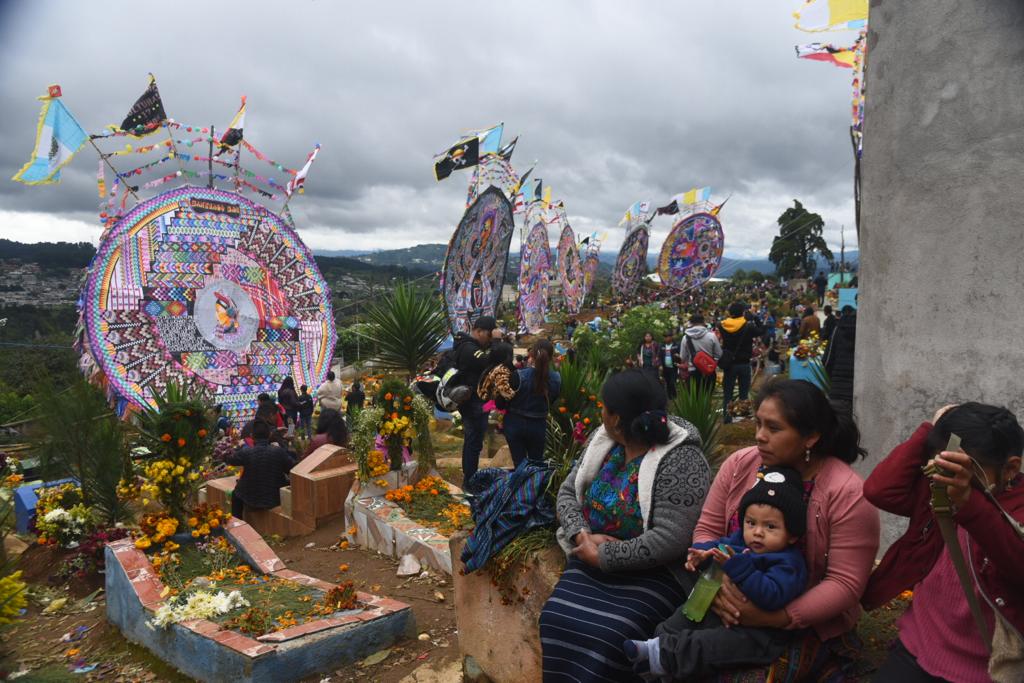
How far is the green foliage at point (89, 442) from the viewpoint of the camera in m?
6.25

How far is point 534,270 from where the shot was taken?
2086cm

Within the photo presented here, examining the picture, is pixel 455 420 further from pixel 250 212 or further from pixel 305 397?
pixel 250 212

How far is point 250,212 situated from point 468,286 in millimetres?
5773

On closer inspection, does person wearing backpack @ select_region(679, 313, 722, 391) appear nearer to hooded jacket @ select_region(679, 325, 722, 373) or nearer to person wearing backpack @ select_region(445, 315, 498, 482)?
hooded jacket @ select_region(679, 325, 722, 373)

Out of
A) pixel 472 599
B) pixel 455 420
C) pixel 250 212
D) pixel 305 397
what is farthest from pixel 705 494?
pixel 250 212

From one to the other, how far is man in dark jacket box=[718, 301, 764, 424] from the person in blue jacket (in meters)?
3.70

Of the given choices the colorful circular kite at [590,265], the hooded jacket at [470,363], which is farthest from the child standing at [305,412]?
the colorful circular kite at [590,265]

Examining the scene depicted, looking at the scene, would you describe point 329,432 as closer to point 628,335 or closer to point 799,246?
point 628,335

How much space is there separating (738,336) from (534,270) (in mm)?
13185

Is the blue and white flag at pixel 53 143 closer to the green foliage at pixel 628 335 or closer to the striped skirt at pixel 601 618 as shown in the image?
the green foliage at pixel 628 335

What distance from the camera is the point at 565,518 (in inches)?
104

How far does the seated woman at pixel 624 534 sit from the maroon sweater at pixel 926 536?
0.63 meters

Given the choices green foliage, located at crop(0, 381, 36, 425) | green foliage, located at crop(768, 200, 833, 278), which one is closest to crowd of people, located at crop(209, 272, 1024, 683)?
green foliage, located at crop(0, 381, 36, 425)

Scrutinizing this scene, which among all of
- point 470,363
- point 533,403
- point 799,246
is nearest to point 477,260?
point 470,363
